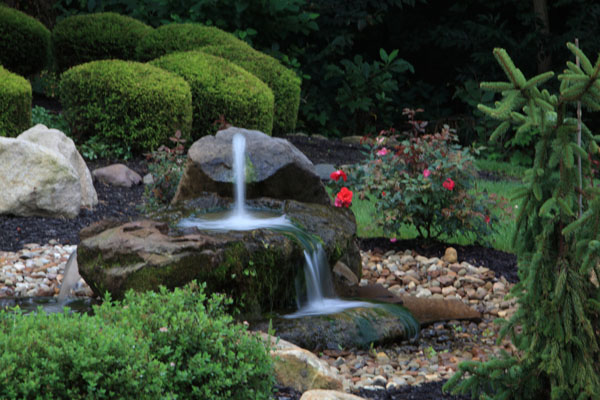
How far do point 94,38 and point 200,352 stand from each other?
33.1 feet

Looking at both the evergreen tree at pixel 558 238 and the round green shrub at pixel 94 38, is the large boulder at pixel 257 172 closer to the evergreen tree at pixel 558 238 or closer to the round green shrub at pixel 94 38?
the evergreen tree at pixel 558 238

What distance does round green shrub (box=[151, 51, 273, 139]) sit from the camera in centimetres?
958

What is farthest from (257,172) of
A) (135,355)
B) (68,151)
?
(135,355)

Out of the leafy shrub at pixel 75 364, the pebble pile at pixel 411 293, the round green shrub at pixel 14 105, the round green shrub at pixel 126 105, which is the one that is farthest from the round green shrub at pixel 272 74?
the leafy shrub at pixel 75 364

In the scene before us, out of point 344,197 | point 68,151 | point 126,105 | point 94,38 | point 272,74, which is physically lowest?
point 344,197

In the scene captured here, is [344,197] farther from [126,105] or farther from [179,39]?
[179,39]

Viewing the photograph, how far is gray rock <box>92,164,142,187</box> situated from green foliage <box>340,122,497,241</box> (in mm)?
3014

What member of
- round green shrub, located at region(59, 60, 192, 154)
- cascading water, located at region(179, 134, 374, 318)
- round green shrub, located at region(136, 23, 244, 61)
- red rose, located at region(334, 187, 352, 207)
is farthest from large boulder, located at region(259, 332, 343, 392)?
round green shrub, located at region(136, 23, 244, 61)

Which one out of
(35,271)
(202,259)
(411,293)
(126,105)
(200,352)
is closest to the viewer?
(200,352)

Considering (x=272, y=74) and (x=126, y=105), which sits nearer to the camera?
(x=126, y=105)

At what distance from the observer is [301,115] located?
14055 mm

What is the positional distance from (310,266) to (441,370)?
1174 mm

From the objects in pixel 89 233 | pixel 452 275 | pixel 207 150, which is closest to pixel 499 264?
pixel 452 275

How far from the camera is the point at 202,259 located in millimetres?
4410
